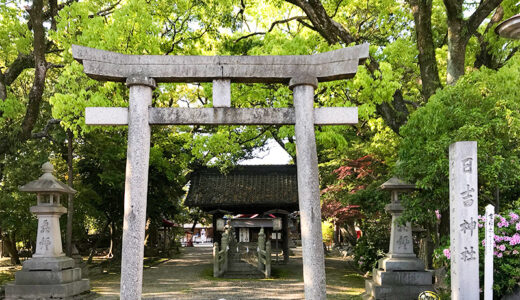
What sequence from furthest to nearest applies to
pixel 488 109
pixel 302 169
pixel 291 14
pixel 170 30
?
pixel 291 14 → pixel 170 30 → pixel 488 109 → pixel 302 169

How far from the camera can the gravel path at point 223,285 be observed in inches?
477

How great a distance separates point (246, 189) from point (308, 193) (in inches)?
544

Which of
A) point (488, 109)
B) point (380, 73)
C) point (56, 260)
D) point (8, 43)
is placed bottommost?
point (56, 260)

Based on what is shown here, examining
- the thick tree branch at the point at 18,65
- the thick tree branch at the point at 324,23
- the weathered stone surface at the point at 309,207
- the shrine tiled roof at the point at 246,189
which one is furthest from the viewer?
the shrine tiled roof at the point at 246,189

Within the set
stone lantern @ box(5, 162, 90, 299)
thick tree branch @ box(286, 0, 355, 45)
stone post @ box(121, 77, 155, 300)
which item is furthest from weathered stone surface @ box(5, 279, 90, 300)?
thick tree branch @ box(286, 0, 355, 45)

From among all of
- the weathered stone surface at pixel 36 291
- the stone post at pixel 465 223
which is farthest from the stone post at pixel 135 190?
the weathered stone surface at pixel 36 291

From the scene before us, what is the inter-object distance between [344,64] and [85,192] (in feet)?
43.3

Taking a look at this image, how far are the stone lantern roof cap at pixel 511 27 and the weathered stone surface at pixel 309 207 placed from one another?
2.81 m

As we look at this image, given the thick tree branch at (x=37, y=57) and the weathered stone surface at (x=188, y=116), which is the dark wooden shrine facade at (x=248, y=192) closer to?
the thick tree branch at (x=37, y=57)

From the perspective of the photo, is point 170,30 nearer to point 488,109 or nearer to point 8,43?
point 8,43

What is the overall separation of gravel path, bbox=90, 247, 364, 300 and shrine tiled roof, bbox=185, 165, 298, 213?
2798mm

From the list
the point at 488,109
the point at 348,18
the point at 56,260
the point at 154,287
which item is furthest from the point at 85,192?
the point at 488,109

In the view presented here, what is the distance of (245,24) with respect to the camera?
17.2 meters

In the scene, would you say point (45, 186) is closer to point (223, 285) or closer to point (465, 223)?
point (223, 285)
